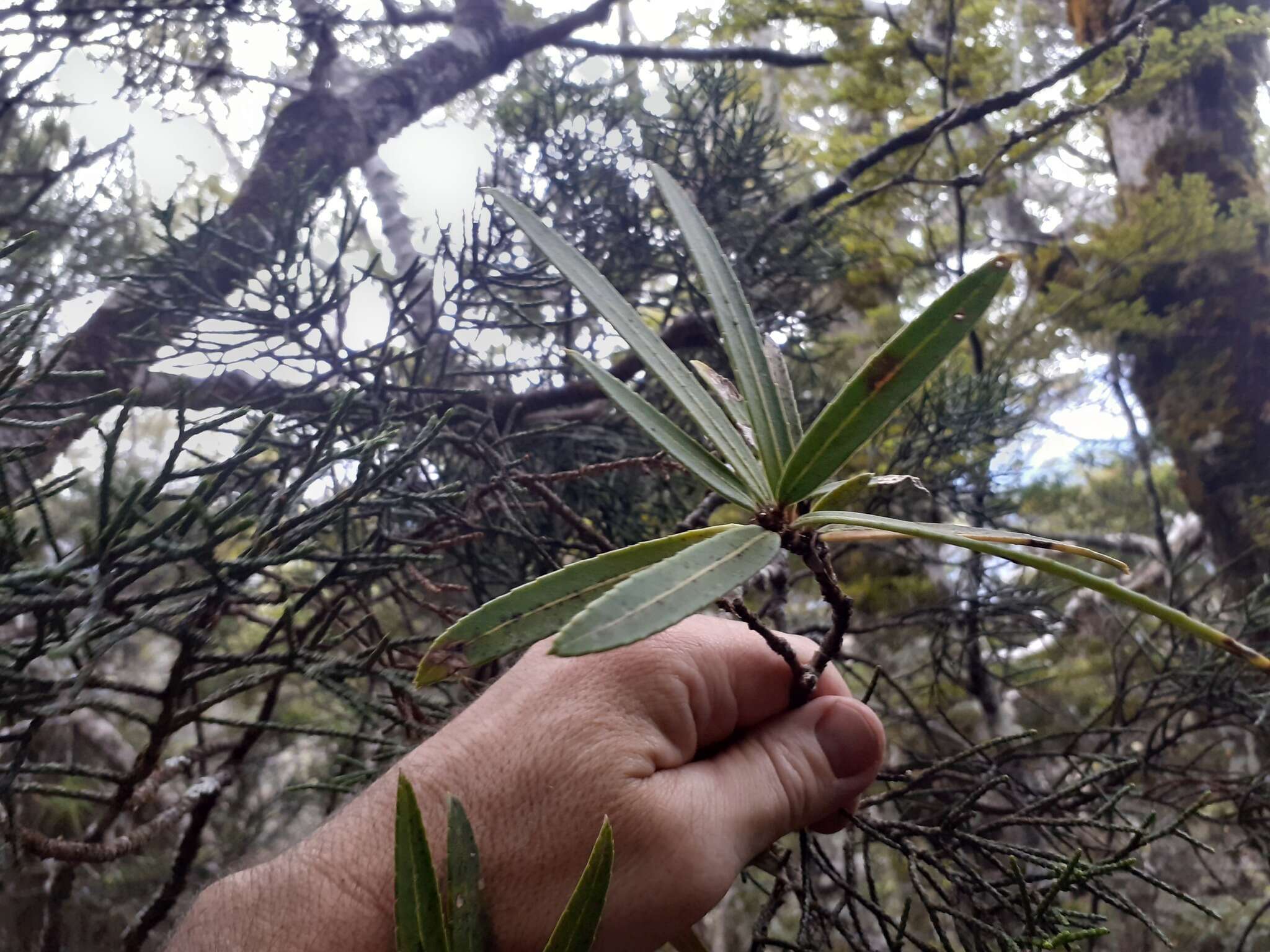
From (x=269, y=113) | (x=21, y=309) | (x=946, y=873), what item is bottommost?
(x=946, y=873)

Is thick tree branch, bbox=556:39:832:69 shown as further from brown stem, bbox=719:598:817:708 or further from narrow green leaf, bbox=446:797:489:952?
narrow green leaf, bbox=446:797:489:952

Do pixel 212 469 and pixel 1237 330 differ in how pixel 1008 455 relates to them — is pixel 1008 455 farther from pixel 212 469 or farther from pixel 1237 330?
pixel 212 469

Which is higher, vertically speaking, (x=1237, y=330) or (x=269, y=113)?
(x=269, y=113)

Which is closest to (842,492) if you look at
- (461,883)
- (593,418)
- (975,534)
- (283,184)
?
(975,534)

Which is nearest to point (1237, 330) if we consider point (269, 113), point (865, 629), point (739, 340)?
point (865, 629)

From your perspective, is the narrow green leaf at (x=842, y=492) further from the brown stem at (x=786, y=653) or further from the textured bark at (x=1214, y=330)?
the textured bark at (x=1214, y=330)

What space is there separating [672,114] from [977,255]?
2.49 m

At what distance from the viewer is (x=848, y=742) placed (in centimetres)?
90

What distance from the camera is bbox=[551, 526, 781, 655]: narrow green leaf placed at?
45 cm

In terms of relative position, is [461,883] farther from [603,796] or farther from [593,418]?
[593,418]

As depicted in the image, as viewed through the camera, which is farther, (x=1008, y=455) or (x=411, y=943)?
(x=1008, y=455)

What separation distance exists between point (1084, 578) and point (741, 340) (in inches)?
16.0

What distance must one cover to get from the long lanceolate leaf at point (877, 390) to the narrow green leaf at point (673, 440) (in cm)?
7

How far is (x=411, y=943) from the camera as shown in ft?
2.03
